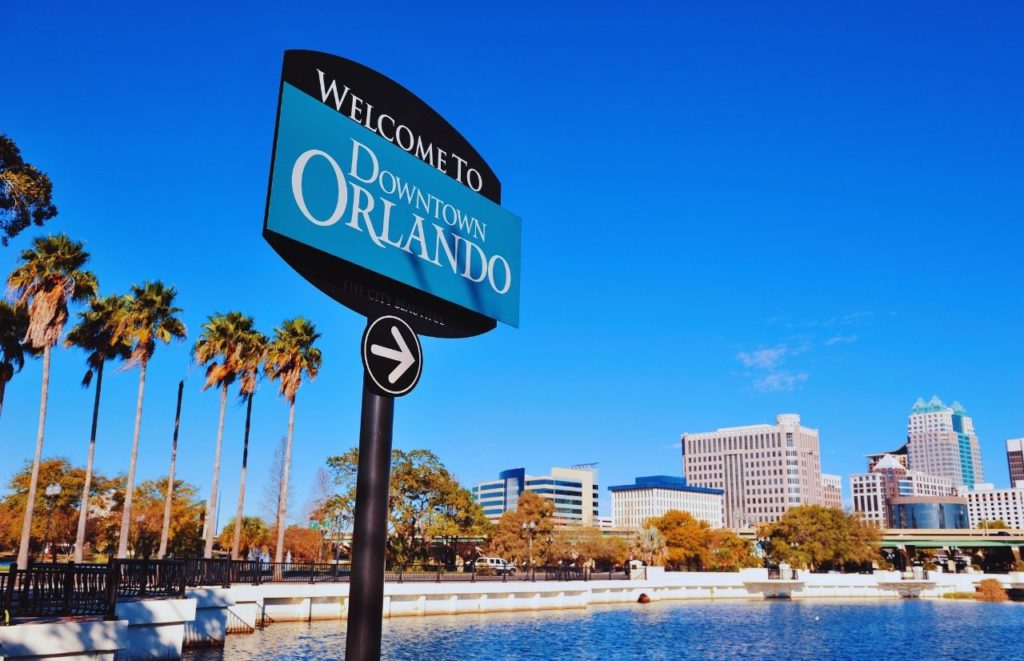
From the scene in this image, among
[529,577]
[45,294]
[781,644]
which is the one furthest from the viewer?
[529,577]

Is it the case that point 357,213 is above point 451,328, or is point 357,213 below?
above

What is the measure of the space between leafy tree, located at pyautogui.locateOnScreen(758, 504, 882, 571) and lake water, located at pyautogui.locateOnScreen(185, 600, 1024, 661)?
45.1 metres

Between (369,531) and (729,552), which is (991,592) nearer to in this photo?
(729,552)

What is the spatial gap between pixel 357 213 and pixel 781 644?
131 feet

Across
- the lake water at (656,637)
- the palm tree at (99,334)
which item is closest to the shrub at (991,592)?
the lake water at (656,637)

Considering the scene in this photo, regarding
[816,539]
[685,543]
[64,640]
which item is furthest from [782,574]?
[64,640]

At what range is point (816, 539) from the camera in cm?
10638

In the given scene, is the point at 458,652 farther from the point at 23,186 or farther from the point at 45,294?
the point at 45,294

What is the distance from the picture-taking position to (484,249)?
6.90 metres

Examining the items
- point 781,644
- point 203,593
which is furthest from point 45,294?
point 781,644

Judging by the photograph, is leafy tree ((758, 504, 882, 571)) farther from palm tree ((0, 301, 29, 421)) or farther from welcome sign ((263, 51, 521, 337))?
welcome sign ((263, 51, 521, 337))

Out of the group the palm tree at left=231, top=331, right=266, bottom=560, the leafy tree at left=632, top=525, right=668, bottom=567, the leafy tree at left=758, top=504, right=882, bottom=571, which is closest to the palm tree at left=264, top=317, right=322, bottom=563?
the palm tree at left=231, top=331, right=266, bottom=560

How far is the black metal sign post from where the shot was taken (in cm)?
533

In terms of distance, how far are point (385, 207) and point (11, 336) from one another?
39.8 m
